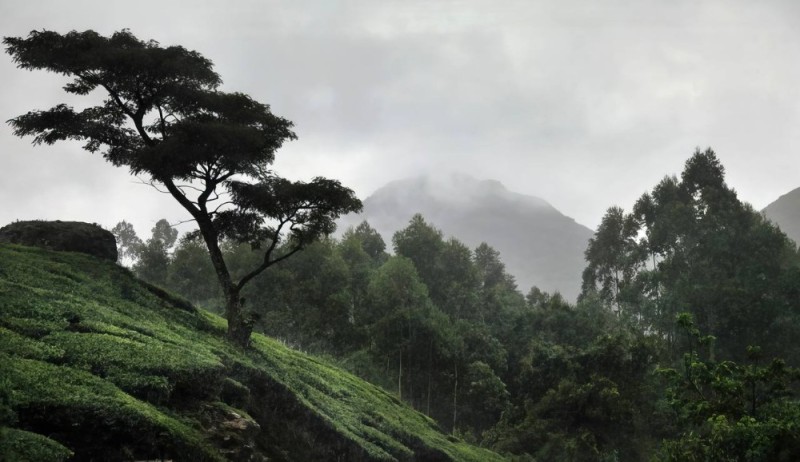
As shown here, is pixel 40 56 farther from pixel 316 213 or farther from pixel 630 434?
pixel 630 434

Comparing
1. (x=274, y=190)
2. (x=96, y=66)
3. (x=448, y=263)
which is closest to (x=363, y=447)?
(x=274, y=190)

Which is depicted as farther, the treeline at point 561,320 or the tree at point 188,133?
the treeline at point 561,320

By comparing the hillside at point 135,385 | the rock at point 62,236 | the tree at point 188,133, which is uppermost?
the tree at point 188,133

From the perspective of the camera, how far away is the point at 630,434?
46469mm

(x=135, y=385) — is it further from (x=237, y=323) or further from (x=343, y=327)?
(x=343, y=327)

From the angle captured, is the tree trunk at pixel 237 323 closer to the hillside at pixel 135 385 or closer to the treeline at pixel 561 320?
the hillside at pixel 135 385

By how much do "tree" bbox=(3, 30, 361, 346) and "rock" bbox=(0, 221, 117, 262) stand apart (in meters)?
3.65

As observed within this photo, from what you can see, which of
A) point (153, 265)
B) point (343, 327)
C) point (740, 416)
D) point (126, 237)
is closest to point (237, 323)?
point (740, 416)

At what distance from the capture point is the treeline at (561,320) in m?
46.5

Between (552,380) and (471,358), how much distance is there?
9332 mm

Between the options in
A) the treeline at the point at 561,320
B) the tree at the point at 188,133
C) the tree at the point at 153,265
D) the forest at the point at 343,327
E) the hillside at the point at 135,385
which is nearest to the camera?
the hillside at the point at 135,385

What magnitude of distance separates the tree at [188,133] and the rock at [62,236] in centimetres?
365

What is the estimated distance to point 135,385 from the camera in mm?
13562

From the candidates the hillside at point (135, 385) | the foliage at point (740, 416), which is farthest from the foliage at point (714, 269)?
the hillside at point (135, 385)
